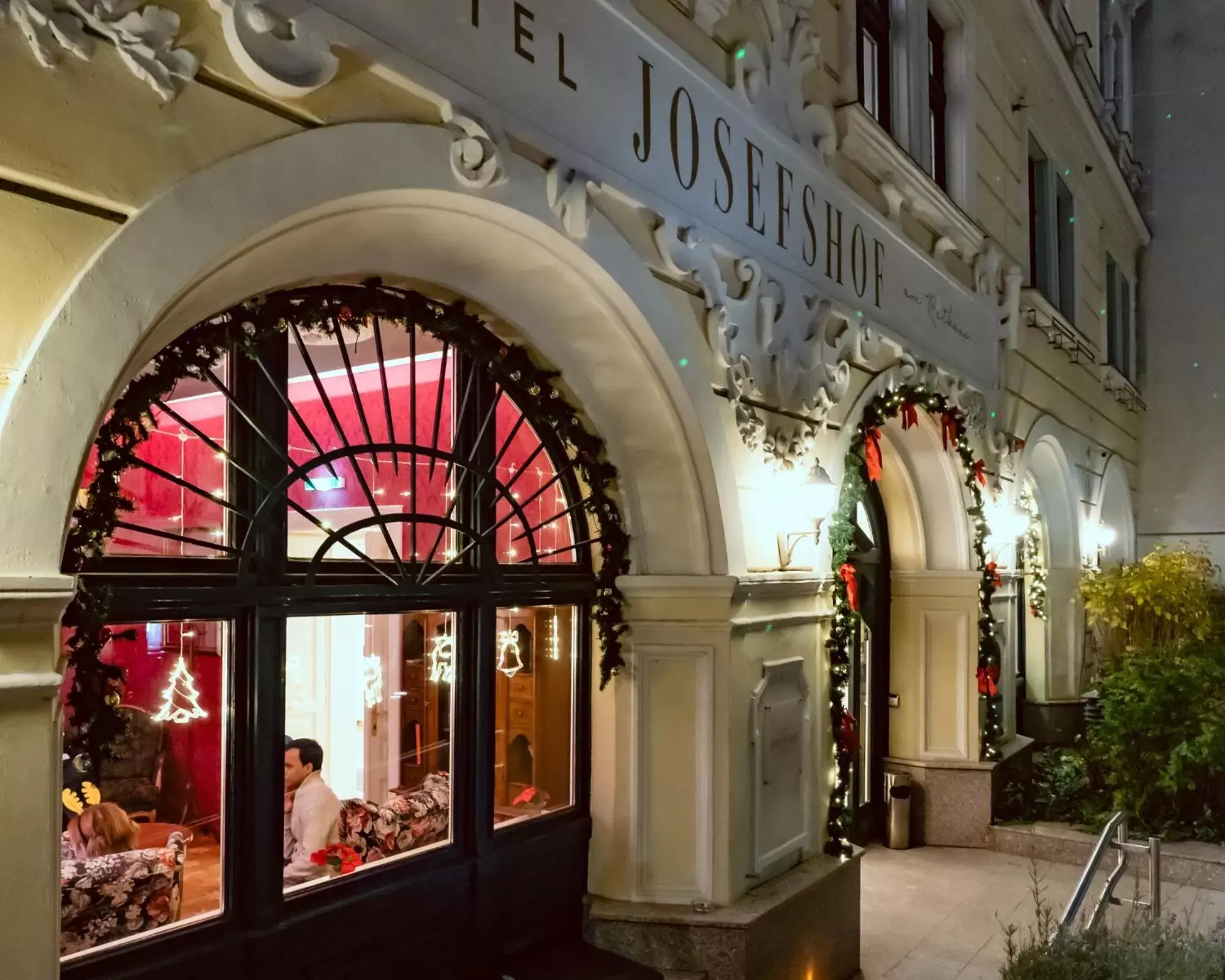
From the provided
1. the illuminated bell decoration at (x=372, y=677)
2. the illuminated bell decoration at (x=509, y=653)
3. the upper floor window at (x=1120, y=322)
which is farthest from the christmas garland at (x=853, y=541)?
the upper floor window at (x=1120, y=322)

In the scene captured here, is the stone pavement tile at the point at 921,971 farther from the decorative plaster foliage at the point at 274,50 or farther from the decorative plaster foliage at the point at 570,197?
the decorative plaster foliage at the point at 274,50

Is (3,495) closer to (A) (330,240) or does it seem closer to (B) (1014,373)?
(A) (330,240)

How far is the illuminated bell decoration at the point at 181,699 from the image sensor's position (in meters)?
3.53

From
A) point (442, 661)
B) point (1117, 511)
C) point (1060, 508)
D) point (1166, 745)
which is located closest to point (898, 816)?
point (1166, 745)

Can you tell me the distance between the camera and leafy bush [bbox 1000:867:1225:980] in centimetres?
381

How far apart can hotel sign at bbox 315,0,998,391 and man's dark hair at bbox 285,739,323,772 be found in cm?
246

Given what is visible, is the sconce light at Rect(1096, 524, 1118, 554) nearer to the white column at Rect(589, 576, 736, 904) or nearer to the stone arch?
the stone arch

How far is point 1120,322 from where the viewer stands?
14.5m

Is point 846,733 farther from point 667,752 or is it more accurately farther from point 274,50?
point 274,50

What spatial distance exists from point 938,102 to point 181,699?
24.9 ft

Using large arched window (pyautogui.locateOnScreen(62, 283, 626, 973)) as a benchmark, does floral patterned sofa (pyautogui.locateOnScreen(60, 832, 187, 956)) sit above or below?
below

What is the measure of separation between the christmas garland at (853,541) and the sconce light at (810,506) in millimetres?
521

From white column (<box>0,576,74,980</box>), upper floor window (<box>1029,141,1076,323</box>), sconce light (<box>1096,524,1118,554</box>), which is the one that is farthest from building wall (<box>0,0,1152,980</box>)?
sconce light (<box>1096,524,1118,554</box>)

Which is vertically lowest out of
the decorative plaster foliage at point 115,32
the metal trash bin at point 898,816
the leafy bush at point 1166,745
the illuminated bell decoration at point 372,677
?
the metal trash bin at point 898,816
